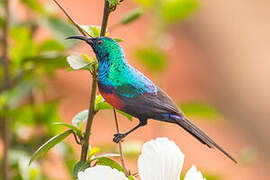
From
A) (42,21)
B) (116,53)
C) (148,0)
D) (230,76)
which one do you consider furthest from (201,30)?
(116,53)

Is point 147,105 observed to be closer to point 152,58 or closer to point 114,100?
point 114,100

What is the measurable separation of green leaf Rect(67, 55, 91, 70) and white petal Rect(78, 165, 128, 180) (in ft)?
0.29

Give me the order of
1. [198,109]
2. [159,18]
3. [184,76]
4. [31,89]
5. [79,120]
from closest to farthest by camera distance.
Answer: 1. [79,120]
2. [31,89]
3. [198,109]
4. [159,18]
5. [184,76]

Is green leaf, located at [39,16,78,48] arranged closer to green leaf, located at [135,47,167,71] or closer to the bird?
green leaf, located at [135,47,167,71]

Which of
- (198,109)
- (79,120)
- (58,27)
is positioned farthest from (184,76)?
(79,120)

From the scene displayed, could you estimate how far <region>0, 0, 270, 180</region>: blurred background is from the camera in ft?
3.42

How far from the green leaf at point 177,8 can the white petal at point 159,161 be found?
83 cm

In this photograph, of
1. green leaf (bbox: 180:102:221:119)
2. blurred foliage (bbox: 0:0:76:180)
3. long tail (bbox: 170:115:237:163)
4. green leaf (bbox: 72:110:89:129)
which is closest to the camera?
long tail (bbox: 170:115:237:163)

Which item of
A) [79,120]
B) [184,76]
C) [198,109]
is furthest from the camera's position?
[184,76]

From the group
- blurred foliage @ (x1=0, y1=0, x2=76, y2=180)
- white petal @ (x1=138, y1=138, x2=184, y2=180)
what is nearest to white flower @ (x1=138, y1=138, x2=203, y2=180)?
white petal @ (x1=138, y1=138, x2=184, y2=180)

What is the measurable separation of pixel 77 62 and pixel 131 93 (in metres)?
0.06

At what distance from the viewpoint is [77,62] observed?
1.36ft

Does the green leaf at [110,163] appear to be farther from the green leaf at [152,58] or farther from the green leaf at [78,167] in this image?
the green leaf at [152,58]

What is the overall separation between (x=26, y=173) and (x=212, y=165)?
6.03 feet
